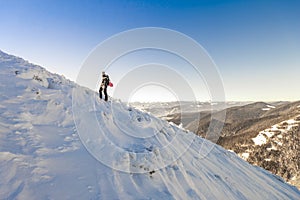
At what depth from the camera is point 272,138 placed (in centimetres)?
12800

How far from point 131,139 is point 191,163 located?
395 centimetres

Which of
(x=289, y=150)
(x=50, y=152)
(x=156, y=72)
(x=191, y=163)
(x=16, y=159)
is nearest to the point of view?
(x=16, y=159)

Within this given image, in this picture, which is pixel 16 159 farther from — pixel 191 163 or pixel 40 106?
pixel 191 163

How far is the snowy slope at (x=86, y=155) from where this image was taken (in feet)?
21.3

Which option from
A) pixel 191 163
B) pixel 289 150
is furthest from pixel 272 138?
pixel 191 163

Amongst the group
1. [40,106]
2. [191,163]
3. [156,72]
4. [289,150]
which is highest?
[156,72]

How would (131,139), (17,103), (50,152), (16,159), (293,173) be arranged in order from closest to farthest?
(16,159)
(50,152)
(17,103)
(131,139)
(293,173)

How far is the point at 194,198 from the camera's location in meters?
8.72

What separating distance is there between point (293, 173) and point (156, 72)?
368 ft

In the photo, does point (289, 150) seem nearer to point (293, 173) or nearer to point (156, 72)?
point (293, 173)

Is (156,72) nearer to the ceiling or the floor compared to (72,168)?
nearer to the ceiling

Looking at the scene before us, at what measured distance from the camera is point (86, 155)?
818 cm

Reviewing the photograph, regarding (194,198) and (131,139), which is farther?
(131,139)

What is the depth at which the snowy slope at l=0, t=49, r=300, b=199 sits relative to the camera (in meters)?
6.50
